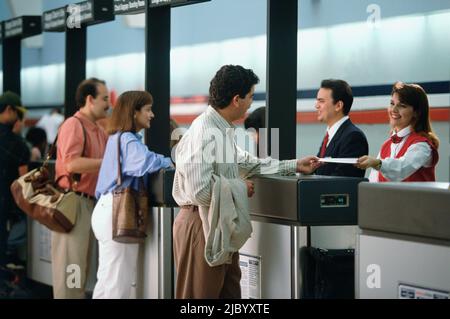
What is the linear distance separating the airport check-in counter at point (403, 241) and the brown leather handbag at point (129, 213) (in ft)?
6.89

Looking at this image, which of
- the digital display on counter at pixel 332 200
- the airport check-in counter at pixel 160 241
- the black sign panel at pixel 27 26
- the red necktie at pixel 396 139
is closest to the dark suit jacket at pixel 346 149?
the red necktie at pixel 396 139

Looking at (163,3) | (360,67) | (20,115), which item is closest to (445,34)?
(360,67)

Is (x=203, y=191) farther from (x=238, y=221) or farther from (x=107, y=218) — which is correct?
(x=107, y=218)

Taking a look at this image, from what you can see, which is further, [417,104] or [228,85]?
[417,104]

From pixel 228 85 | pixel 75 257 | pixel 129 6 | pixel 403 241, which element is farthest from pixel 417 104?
pixel 75 257

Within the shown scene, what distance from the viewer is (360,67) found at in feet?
27.7

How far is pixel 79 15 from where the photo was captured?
6.86 metres

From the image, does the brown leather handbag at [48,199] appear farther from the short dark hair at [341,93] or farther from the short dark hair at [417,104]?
the short dark hair at [417,104]

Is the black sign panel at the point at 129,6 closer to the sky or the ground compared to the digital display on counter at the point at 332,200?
closer to the sky

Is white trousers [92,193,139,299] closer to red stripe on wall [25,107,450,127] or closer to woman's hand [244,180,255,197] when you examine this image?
woman's hand [244,180,255,197]

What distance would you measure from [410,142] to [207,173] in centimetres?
125

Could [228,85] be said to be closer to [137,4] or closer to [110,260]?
[110,260]

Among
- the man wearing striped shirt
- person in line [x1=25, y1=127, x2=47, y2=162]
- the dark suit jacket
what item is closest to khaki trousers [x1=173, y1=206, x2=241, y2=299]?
the man wearing striped shirt

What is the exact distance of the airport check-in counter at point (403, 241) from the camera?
309 cm
